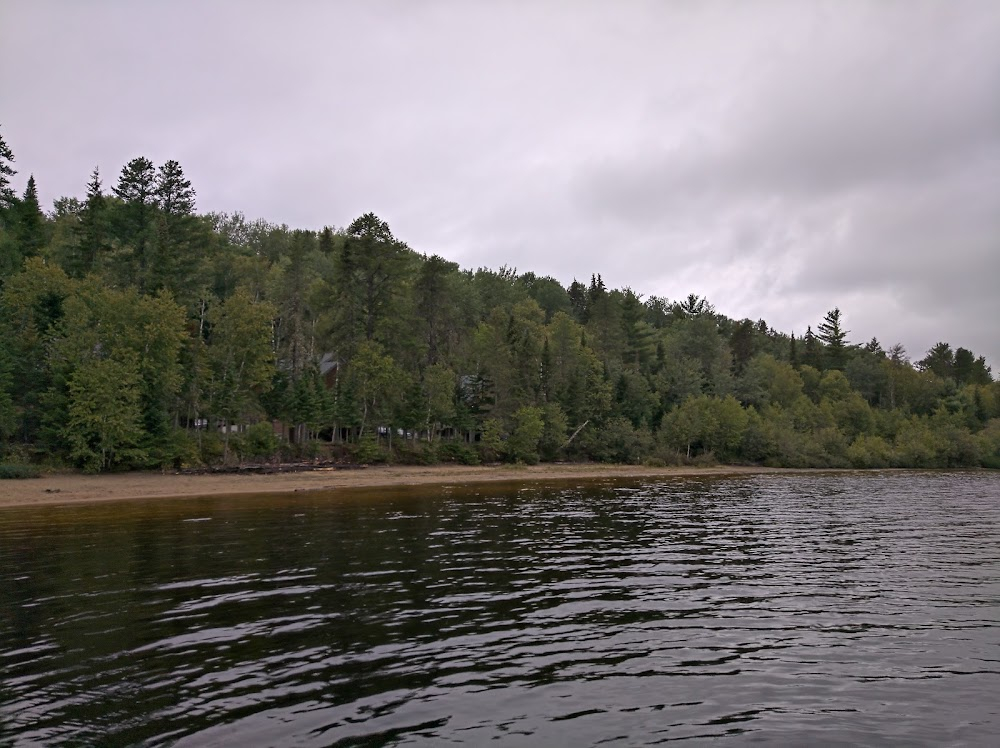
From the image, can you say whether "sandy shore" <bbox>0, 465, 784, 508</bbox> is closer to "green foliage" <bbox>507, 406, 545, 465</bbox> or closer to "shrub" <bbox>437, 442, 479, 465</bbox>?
"shrub" <bbox>437, 442, 479, 465</bbox>

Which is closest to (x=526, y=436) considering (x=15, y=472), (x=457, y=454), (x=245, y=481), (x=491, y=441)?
(x=491, y=441)

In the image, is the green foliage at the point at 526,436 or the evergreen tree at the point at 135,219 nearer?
the evergreen tree at the point at 135,219

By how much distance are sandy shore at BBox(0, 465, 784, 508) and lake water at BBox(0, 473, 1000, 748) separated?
46.0 ft

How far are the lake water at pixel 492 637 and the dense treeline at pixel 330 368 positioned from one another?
2551cm

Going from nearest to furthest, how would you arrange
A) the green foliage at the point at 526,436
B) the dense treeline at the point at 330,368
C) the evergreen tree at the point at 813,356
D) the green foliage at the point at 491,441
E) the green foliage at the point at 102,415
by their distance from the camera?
1. the green foliage at the point at 102,415
2. the dense treeline at the point at 330,368
3. the green foliage at the point at 526,436
4. the green foliage at the point at 491,441
5. the evergreen tree at the point at 813,356

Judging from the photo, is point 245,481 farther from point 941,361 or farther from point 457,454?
point 941,361

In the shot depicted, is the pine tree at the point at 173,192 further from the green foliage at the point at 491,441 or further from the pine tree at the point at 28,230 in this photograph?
the green foliage at the point at 491,441

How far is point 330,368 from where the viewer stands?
85188mm

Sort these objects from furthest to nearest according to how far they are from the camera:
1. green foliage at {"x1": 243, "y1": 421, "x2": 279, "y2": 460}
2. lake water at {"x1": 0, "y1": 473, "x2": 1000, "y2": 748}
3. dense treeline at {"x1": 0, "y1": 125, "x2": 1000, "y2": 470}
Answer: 1. green foliage at {"x1": 243, "y1": 421, "x2": 279, "y2": 460}
2. dense treeline at {"x1": 0, "y1": 125, "x2": 1000, "y2": 470}
3. lake water at {"x1": 0, "y1": 473, "x2": 1000, "y2": 748}

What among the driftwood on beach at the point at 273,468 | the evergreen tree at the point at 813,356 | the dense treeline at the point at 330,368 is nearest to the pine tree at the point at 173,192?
the dense treeline at the point at 330,368

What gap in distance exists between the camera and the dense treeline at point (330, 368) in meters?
51.0

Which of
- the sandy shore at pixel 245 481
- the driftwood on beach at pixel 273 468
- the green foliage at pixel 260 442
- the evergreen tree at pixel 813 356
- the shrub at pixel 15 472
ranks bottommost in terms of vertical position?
the sandy shore at pixel 245 481

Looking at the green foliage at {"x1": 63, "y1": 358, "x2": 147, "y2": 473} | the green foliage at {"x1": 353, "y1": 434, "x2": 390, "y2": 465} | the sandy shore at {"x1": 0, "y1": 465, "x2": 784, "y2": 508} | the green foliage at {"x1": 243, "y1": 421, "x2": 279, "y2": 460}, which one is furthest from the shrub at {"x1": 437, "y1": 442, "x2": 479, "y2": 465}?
the green foliage at {"x1": 63, "y1": 358, "x2": 147, "y2": 473}

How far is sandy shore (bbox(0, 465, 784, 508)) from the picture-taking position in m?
40.9
